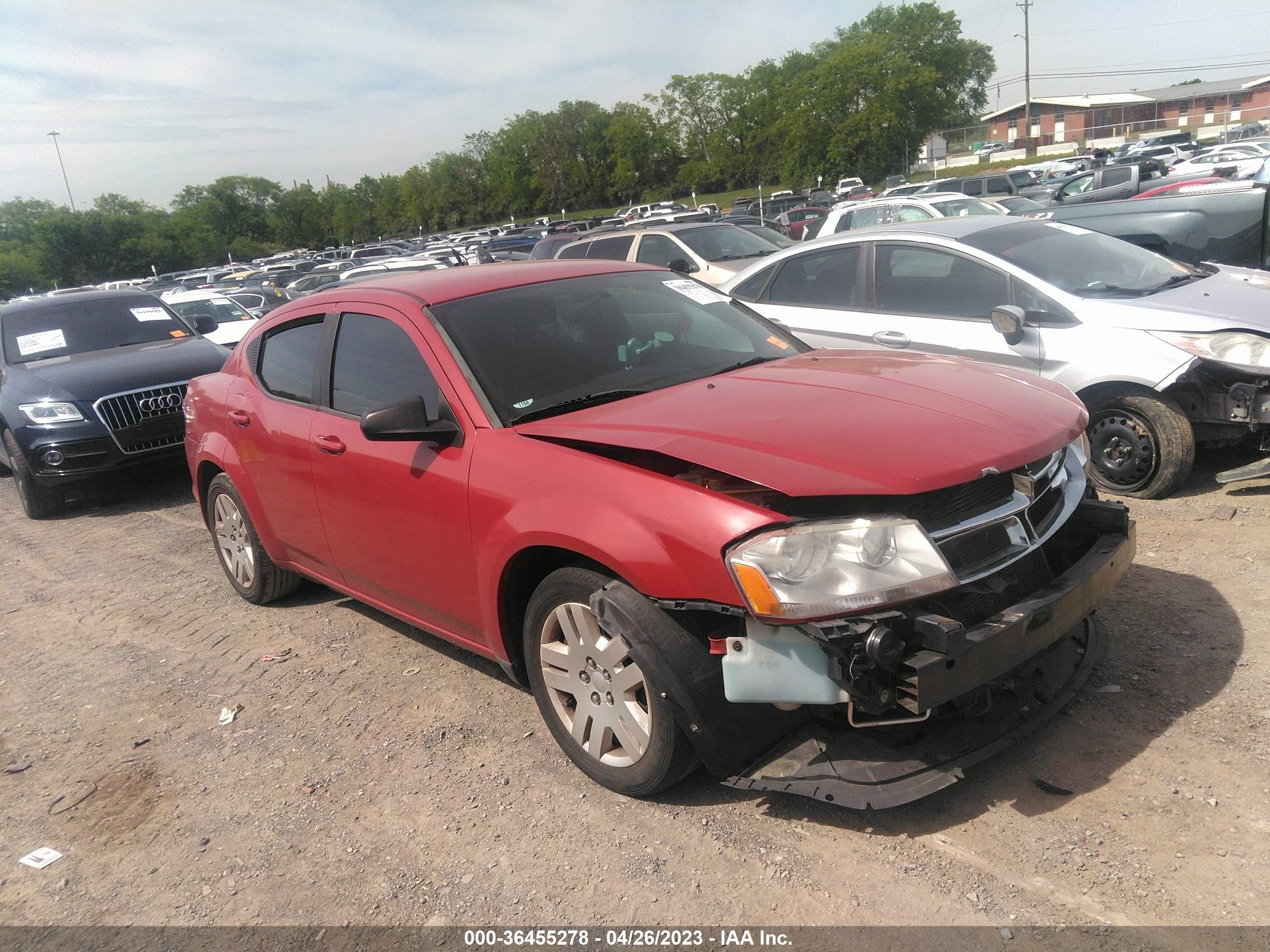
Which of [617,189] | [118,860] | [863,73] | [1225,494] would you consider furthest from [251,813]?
[617,189]

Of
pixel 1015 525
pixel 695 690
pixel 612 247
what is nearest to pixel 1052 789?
pixel 1015 525

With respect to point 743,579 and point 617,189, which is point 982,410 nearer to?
point 743,579

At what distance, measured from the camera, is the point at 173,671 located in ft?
15.3

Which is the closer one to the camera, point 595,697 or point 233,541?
point 595,697

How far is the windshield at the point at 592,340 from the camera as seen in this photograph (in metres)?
3.55

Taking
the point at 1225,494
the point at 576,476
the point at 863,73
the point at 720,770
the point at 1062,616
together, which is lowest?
the point at 1225,494

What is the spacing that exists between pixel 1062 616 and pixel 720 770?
1.15 metres

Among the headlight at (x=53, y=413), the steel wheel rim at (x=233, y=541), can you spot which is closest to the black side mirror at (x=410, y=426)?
the steel wheel rim at (x=233, y=541)

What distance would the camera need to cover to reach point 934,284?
6.12 metres

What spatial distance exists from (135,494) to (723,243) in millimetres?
8296

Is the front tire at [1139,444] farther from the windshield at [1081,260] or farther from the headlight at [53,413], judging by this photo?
the headlight at [53,413]

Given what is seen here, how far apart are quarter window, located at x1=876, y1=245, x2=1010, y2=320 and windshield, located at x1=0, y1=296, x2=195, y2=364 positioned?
714 centimetres

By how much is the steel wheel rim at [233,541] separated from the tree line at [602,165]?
248ft

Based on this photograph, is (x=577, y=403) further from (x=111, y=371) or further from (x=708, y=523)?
(x=111, y=371)
